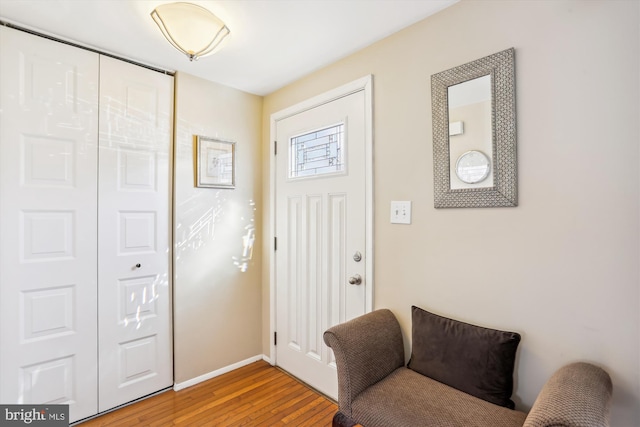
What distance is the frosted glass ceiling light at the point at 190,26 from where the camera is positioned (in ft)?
5.09

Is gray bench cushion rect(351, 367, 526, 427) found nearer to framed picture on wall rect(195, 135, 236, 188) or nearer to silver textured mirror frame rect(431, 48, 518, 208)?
silver textured mirror frame rect(431, 48, 518, 208)

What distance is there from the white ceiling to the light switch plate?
995mm

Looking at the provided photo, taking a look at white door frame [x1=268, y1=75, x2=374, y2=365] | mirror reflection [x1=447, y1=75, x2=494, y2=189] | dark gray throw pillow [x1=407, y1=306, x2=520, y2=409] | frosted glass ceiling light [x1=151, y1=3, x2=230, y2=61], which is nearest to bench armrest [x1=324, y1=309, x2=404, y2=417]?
dark gray throw pillow [x1=407, y1=306, x2=520, y2=409]

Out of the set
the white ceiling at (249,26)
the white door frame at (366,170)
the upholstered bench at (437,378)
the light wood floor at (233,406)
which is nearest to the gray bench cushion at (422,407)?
the upholstered bench at (437,378)

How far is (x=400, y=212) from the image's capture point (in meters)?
1.80

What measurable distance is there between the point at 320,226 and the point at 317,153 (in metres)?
0.53

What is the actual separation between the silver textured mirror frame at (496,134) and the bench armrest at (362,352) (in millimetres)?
734

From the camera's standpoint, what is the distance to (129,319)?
2.12m

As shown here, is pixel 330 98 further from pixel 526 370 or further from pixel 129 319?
pixel 129 319

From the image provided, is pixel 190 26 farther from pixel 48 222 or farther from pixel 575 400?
pixel 575 400

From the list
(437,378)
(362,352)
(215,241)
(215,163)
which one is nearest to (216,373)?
(215,241)

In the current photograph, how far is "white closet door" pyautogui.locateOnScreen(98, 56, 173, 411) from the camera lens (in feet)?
6.63

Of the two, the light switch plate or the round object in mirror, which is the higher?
the round object in mirror

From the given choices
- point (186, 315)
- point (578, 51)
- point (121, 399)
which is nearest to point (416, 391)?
point (578, 51)
